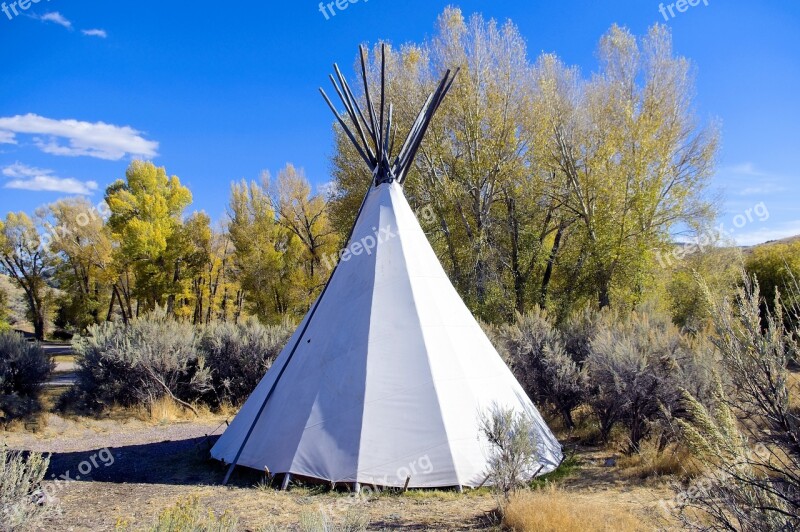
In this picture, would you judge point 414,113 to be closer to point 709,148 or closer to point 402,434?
point 709,148

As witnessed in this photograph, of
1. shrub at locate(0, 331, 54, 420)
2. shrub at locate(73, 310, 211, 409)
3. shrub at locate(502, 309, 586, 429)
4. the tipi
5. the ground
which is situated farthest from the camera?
shrub at locate(73, 310, 211, 409)

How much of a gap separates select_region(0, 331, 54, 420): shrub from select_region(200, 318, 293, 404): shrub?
327cm

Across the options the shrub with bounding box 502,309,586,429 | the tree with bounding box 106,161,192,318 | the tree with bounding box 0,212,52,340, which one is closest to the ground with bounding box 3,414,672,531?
the shrub with bounding box 502,309,586,429

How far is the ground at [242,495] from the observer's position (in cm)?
470

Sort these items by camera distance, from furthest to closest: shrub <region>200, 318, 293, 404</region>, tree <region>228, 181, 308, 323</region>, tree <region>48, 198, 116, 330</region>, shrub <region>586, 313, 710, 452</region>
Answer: tree <region>48, 198, 116, 330</region>, tree <region>228, 181, 308, 323</region>, shrub <region>200, 318, 293, 404</region>, shrub <region>586, 313, 710, 452</region>

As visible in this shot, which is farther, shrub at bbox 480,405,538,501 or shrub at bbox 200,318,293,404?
shrub at bbox 200,318,293,404

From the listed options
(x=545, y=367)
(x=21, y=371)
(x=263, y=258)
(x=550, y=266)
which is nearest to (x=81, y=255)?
(x=263, y=258)

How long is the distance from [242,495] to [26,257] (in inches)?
1343

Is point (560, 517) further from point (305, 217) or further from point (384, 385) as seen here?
point (305, 217)

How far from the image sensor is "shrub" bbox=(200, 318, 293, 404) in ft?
40.5

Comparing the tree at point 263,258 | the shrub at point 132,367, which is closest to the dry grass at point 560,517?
the shrub at point 132,367

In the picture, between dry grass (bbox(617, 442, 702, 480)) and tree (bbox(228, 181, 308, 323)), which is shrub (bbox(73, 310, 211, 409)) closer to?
dry grass (bbox(617, 442, 702, 480))

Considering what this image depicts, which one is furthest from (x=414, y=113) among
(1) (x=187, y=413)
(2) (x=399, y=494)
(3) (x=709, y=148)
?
(2) (x=399, y=494)

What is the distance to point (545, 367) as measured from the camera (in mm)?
8938
